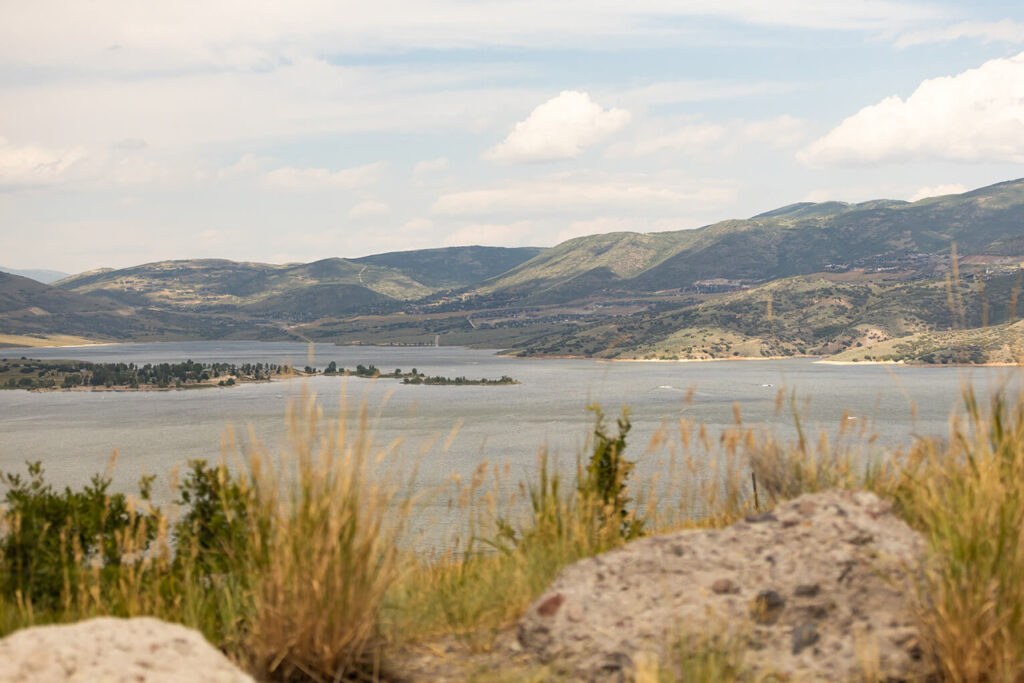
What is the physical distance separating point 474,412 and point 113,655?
307 ft

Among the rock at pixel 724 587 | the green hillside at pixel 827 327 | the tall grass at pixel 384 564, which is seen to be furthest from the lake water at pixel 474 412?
the rock at pixel 724 587

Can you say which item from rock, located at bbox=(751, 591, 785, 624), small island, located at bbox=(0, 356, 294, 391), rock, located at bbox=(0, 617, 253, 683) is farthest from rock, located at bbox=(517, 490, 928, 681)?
small island, located at bbox=(0, 356, 294, 391)

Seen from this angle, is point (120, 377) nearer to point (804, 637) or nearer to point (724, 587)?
point (724, 587)

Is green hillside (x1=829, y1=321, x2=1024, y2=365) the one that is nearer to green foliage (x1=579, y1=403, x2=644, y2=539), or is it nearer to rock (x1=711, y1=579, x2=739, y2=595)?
green foliage (x1=579, y1=403, x2=644, y2=539)

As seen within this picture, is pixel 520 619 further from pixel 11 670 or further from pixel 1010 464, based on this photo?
pixel 1010 464

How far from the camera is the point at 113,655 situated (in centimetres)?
420

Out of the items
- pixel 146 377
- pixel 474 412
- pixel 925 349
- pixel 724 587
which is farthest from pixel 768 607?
pixel 925 349

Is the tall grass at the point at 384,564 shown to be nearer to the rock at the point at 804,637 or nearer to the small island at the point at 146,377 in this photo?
the rock at the point at 804,637

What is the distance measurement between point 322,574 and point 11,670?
1586mm

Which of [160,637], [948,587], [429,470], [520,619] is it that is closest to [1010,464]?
[948,587]

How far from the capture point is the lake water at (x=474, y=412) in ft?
214

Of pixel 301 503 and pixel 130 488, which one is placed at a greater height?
pixel 301 503

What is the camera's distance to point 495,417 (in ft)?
301

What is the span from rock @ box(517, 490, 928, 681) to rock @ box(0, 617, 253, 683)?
2.09m
